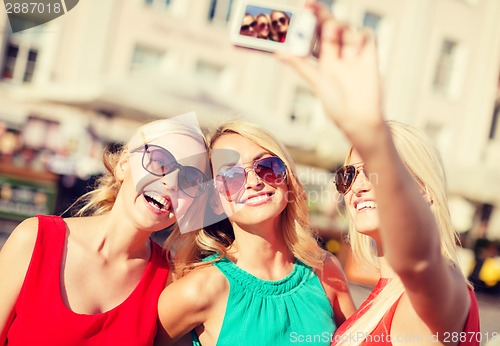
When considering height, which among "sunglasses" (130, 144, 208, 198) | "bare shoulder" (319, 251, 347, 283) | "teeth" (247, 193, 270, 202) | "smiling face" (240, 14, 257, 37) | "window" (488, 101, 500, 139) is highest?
"window" (488, 101, 500, 139)

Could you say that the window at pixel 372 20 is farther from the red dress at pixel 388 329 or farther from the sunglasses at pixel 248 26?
the sunglasses at pixel 248 26

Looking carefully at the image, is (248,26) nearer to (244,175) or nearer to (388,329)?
(388,329)

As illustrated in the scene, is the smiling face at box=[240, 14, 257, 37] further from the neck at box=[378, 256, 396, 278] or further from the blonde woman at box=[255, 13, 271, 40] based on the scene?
the neck at box=[378, 256, 396, 278]

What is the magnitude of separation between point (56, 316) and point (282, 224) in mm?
1080

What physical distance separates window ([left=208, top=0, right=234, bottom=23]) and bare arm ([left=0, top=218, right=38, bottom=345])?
1335cm

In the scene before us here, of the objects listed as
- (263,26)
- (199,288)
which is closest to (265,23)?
(263,26)

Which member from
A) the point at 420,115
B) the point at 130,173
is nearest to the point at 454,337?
the point at 130,173

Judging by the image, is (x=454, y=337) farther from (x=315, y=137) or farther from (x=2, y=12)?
(x=2, y=12)

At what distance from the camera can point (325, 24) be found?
3.38 ft

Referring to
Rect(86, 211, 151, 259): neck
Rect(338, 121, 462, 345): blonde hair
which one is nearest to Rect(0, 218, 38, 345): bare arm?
Rect(86, 211, 151, 259): neck

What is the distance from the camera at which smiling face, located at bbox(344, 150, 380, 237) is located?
184 cm

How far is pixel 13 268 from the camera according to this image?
184 centimetres

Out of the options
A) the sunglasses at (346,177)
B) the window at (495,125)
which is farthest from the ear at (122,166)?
the window at (495,125)

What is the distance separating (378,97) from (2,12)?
13.4m
